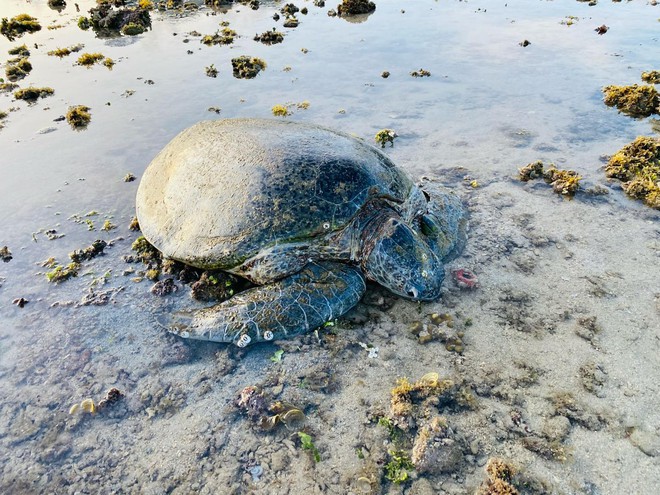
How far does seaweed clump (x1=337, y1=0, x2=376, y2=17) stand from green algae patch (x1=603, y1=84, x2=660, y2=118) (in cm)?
854

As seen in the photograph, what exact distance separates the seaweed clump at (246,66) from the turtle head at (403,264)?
256 inches

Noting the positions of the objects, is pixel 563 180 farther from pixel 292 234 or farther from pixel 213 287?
pixel 213 287

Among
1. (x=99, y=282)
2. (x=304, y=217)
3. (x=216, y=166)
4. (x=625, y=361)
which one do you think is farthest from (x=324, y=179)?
(x=625, y=361)

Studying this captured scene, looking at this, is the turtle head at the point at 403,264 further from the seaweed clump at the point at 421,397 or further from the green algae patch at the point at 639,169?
the green algae patch at the point at 639,169

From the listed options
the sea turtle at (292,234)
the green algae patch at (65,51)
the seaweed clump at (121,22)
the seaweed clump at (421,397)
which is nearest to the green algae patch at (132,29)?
the seaweed clump at (121,22)

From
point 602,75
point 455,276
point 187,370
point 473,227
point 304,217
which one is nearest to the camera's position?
point 187,370

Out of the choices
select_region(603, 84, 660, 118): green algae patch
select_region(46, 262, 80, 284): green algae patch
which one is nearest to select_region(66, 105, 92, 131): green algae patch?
select_region(46, 262, 80, 284): green algae patch

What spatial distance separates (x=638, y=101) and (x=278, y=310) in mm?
7364

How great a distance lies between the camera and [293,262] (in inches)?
158

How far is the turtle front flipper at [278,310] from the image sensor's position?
3.66 m

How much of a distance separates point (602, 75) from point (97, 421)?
10.4m

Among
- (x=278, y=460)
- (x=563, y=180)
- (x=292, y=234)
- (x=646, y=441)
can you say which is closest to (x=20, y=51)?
(x=292, y=234)

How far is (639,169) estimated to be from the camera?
5684 millimetres

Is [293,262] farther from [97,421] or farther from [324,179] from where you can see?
[97,421]
